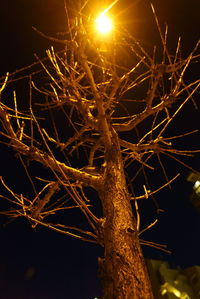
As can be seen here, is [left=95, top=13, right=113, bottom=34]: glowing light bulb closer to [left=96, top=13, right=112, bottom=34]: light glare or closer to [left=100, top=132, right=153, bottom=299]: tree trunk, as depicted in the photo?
[left=96, top=13, right=112, bottom=34]: light glare

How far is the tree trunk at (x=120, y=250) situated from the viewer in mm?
2029

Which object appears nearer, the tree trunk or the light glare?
the tree trunk

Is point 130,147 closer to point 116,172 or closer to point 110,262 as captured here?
point 116,172

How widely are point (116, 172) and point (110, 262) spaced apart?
1113mm

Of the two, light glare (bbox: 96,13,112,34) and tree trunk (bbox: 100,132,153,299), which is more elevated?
light glare (bbox: 96,13,112,34)

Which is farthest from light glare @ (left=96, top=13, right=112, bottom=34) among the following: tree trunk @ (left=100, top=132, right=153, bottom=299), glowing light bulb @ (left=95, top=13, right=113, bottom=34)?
tree trunk @ (left=100, top=132, right=153, bottom=299)

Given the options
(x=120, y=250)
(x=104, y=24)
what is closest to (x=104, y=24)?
(x=104, y=24)

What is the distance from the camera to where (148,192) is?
3.35m

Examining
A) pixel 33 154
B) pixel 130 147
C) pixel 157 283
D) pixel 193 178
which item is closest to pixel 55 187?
pixel 33 154

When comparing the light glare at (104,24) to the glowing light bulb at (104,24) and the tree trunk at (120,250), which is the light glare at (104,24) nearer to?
the glowing light bulb at (104,24)

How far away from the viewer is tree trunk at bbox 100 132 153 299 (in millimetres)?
2029

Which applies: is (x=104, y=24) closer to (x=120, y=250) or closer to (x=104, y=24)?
(x=104, y=24)

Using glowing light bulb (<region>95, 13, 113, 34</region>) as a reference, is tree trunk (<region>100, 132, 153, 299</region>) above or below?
below

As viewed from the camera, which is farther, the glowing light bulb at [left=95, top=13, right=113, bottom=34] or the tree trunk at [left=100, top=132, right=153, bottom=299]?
the glowing light bulb at [left=95, top=13, right=113, bottom=34]
